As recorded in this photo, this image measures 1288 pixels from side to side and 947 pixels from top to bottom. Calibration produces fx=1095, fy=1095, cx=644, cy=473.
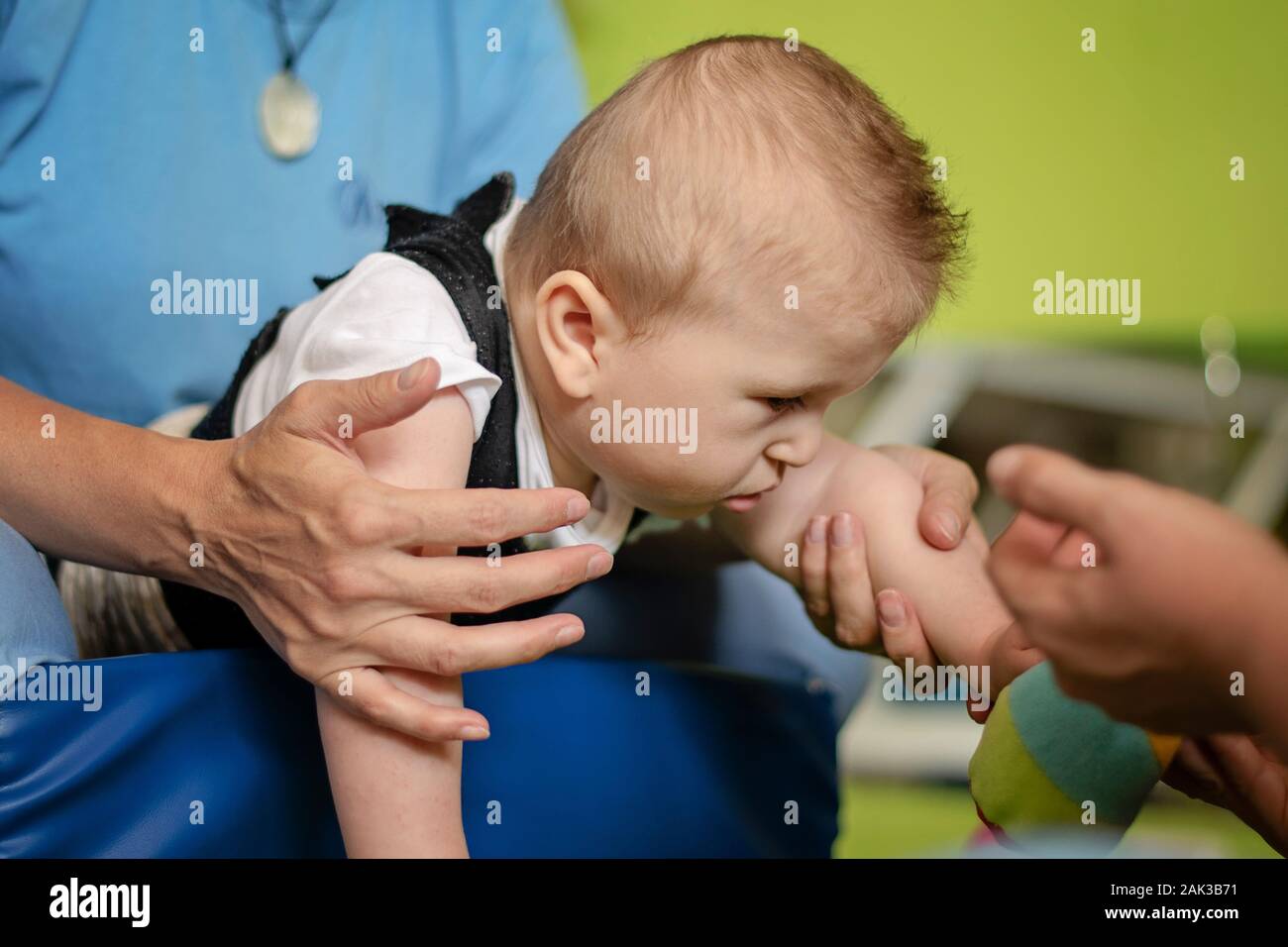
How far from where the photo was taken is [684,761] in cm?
70

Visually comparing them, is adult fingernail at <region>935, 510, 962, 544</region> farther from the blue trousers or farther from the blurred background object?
the blurred background object

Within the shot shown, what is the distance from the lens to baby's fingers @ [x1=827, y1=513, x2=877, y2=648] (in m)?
0.72

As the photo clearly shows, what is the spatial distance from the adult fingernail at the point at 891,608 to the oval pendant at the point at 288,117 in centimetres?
66

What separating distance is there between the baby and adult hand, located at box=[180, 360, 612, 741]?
0.04 metres

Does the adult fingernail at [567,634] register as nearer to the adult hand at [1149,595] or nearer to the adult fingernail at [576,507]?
the adult fingernail at [576,507]

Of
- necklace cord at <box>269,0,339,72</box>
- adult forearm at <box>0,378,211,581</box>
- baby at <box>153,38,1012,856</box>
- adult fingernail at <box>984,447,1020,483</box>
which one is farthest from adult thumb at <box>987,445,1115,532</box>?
necklace cord at <box>269,0,339,72</box>

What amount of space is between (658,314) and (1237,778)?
1.37 feet

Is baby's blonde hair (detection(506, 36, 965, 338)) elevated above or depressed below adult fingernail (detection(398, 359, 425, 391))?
above

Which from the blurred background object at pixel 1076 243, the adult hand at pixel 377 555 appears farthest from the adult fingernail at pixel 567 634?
the blurred background object at pixel 1076 243

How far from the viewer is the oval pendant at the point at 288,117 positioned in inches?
38.7

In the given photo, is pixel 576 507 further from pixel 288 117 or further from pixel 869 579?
pixel 288 117

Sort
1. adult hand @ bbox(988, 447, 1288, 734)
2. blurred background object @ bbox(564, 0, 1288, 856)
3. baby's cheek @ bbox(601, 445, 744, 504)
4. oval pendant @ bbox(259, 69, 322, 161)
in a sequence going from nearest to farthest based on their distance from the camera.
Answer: adult hand @ bbox(988, 447, 1288, 734)
baby's cheek @ bbox(601, 445, 744, 504)
oval pendant @ bbox(259, 69, 322, 161)
blurred background object @ bbox(564, 0, 1288, 856)
